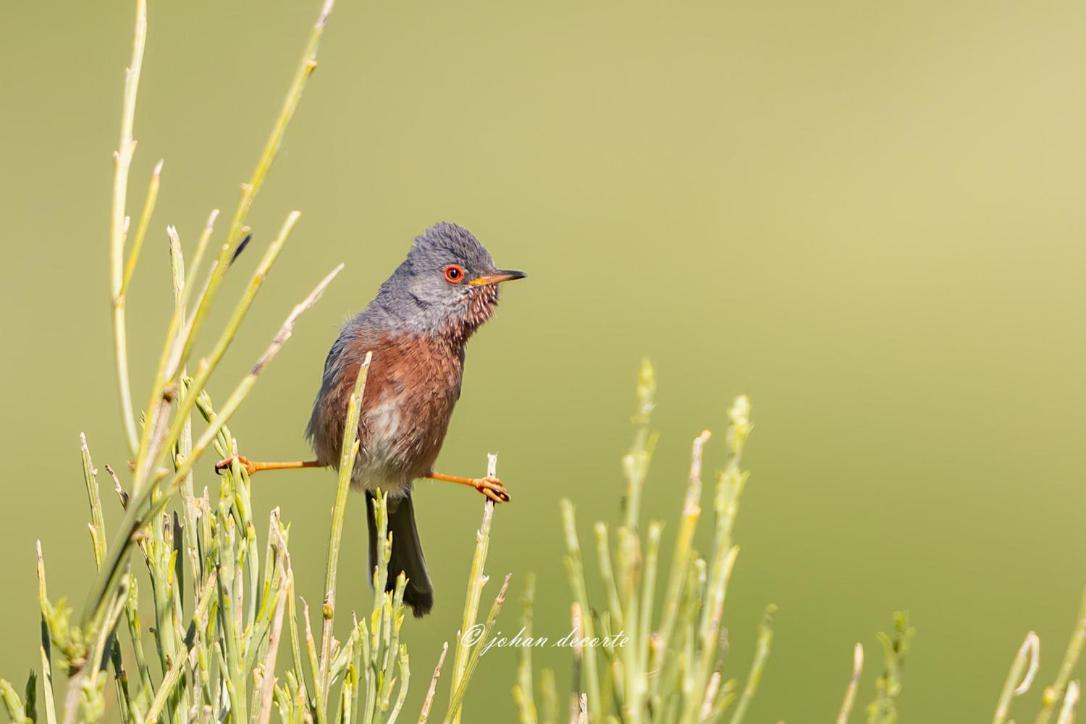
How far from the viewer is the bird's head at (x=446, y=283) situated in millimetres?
4234

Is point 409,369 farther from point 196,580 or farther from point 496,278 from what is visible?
point 196,580

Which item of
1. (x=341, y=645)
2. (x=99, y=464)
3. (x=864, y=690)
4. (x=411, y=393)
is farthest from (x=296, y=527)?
(x=341, y=645)

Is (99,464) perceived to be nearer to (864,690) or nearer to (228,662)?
(864,690)

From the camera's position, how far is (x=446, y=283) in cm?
424

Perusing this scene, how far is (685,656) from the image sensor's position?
119cm

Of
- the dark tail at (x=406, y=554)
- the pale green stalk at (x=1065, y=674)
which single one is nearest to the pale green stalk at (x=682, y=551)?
the pale green stalk at (x=1065, y=674)

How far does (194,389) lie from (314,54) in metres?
0.36

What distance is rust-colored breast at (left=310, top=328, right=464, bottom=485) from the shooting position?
393cm

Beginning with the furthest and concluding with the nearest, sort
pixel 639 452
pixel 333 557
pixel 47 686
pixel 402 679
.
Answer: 1. pixel 402 679
2. pixel 333 557
3. pixel 47 686
4. pixel 639 452

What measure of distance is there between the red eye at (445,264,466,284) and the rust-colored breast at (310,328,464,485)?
0.23 meters

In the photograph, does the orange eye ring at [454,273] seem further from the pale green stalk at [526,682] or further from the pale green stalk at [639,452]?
the pale green stalk at [639,452]

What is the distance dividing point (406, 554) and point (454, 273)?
1.04 metres

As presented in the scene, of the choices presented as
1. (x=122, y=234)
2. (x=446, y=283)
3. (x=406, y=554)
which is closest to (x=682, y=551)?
(x=122, y=234)

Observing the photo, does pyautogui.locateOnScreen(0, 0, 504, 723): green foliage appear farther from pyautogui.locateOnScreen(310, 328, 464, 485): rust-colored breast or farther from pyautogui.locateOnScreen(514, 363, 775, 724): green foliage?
pyautogui.locateOnScreen(310, 328, 464, 485): rust-colored breast
